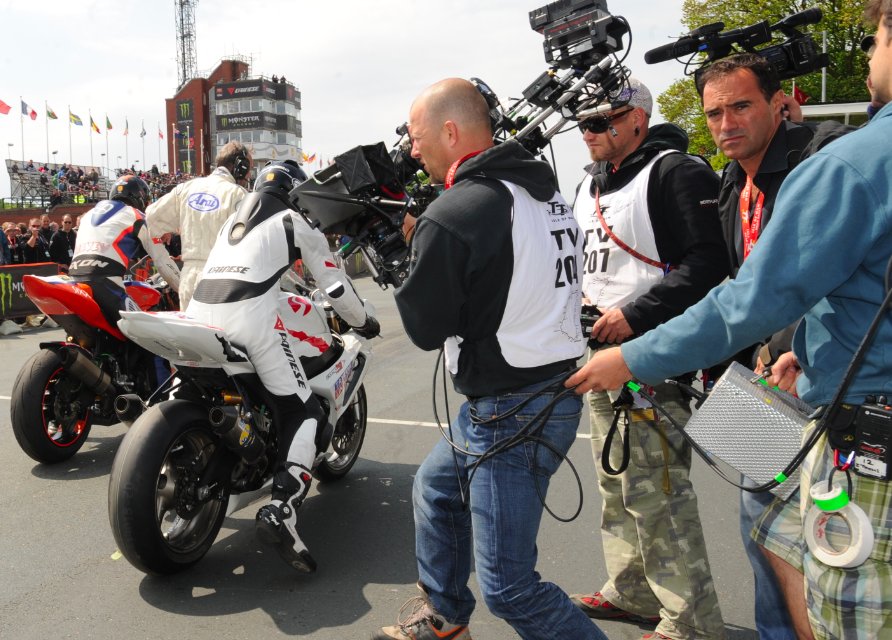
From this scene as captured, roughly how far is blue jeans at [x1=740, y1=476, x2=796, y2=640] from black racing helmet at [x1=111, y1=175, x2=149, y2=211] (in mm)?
5280

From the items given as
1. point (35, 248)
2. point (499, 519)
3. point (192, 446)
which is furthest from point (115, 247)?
point (35, 248)

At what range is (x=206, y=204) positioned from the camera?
19.2ft

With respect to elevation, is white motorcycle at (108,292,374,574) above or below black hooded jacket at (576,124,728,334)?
below

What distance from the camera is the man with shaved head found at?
2.35 metres

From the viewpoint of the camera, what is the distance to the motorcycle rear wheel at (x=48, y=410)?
208 inches

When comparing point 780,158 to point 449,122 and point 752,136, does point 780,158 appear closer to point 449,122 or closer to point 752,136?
point 752,136

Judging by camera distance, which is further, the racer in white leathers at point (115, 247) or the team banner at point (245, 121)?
the team banner at point (245, 121)

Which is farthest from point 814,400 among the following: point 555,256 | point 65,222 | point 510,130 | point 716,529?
point 65,222

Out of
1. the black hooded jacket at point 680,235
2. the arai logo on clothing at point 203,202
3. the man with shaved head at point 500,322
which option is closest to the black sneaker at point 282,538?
the man with shaved head at point 500,322

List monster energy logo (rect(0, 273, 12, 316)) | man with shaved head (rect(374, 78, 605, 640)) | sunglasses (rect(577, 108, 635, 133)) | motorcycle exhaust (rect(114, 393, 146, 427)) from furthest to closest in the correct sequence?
monster energy logo (rect(0, 273, 12, 316)) → motorcycle exhaust (rect(114, 393, 146, 427)) → sunglasses (rect(577, 108, 635, 133)) → man with shaved head (rect(374, 78, 605, 640))

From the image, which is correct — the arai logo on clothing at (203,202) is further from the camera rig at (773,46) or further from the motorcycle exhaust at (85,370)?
the camera rig at (773,46)

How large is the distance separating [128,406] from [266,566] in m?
1.62

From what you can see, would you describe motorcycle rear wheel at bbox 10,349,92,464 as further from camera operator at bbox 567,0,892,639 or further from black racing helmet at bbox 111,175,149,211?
camera operator at bbox 567,0,892,639

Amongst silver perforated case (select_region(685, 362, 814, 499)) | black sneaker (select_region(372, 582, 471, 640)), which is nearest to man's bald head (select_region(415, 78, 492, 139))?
silver perforated case (select_region(685, 362, 814, 499))
